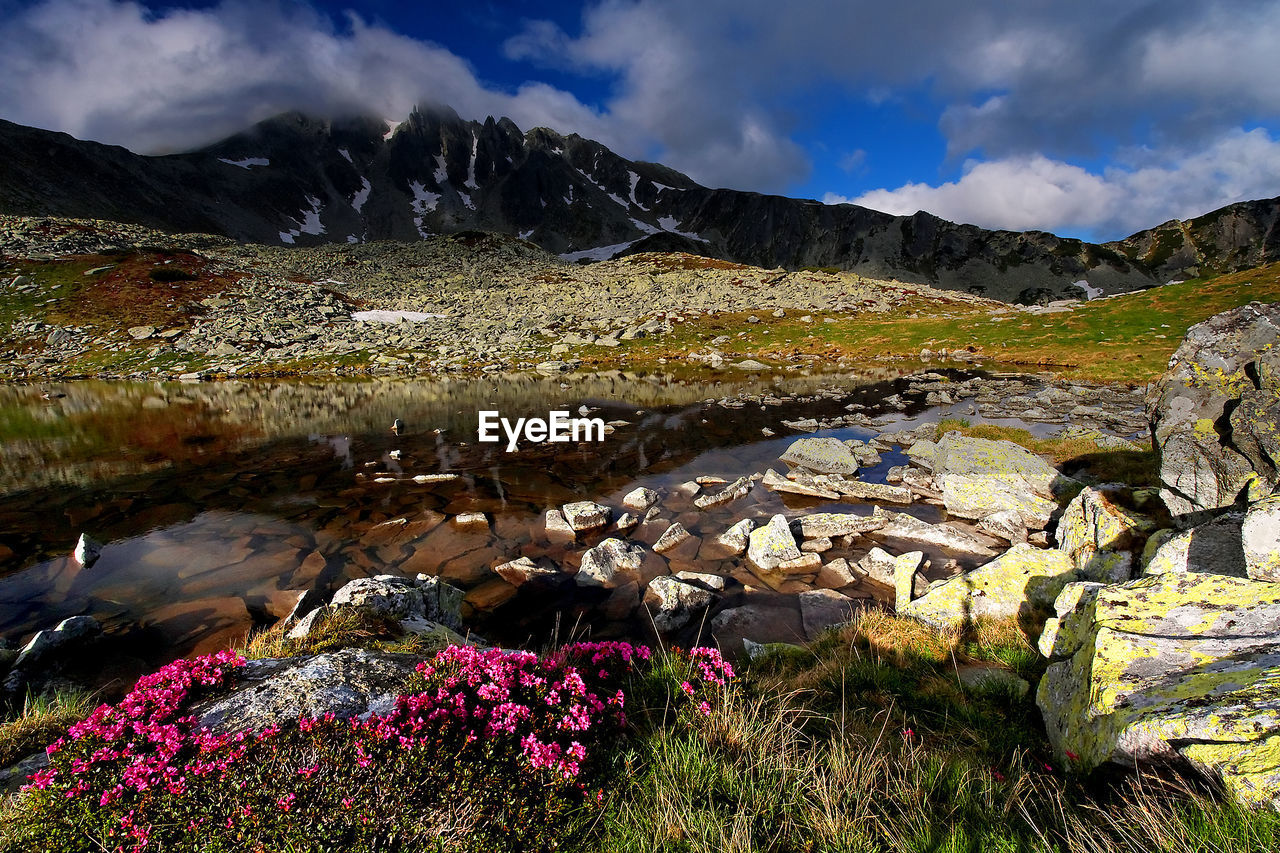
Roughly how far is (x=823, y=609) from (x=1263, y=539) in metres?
6.03

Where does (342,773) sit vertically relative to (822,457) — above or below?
above

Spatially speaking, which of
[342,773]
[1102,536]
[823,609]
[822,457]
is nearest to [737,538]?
[823,609]

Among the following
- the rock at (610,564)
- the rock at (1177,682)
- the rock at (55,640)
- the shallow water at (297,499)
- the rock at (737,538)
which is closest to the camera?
the rock at (1177,682)

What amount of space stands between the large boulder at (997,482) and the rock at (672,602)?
30.5 ft

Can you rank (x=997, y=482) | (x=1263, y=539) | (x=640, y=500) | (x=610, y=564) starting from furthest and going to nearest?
(x=640, y=500)
(x=997, y=482)
(x=610, y=564)
(x=1263, y=539)

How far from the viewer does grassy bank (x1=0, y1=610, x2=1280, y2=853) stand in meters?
3.42

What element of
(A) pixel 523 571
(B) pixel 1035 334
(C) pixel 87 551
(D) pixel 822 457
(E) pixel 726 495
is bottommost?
(C) pixel 87 551

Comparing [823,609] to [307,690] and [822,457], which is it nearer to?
[307,690]

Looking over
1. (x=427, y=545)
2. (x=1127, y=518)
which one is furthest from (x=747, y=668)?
(x=427, y=545)

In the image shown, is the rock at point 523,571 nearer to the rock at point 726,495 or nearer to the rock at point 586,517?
the rock at point 586,517

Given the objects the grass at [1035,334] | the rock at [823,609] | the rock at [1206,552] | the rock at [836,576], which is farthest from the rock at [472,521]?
the grass at [1035,334]

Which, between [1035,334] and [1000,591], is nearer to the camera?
[1000,591]

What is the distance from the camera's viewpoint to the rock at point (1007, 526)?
12945 mm

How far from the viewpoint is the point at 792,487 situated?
682 inches
